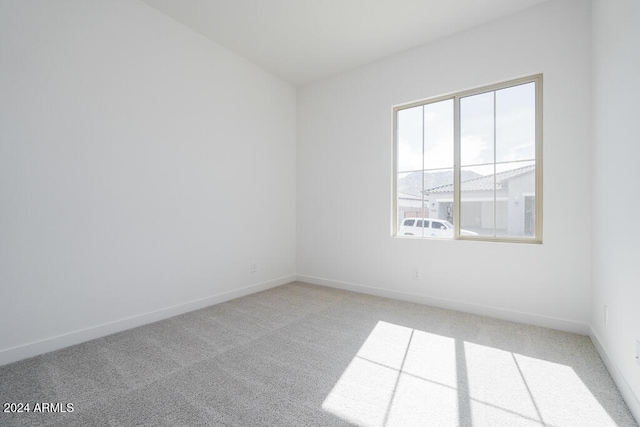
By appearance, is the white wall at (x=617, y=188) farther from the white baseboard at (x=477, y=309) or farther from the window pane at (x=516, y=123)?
the window pane at (x=516, y=123)

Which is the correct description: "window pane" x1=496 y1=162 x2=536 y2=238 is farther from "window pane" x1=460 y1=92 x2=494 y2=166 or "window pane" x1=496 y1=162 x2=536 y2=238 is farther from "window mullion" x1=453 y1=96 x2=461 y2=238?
"window mullion" x1=453 y1=96 x2=461 y2=238

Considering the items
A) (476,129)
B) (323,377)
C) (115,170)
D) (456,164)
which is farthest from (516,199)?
(115,170)

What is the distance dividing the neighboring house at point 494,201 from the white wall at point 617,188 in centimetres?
52

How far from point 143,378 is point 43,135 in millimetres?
1975

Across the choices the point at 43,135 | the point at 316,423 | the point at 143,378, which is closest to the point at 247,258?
the point at 143,378

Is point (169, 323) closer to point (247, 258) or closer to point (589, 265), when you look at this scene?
point (247, 258)

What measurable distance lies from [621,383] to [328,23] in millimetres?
3753

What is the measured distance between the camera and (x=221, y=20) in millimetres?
3037

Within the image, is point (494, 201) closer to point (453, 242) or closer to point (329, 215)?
point (453, 242)

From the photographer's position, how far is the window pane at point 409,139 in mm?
3578

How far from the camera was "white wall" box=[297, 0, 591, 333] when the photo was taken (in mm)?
2617

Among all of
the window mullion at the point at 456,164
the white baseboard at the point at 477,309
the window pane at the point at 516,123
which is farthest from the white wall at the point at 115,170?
the window pane at the point at 516,123

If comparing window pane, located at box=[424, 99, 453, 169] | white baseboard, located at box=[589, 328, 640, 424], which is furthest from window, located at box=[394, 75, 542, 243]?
white baseboard, located at box=[589, 328, 640, 424]

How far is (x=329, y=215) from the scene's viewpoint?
427 cm
